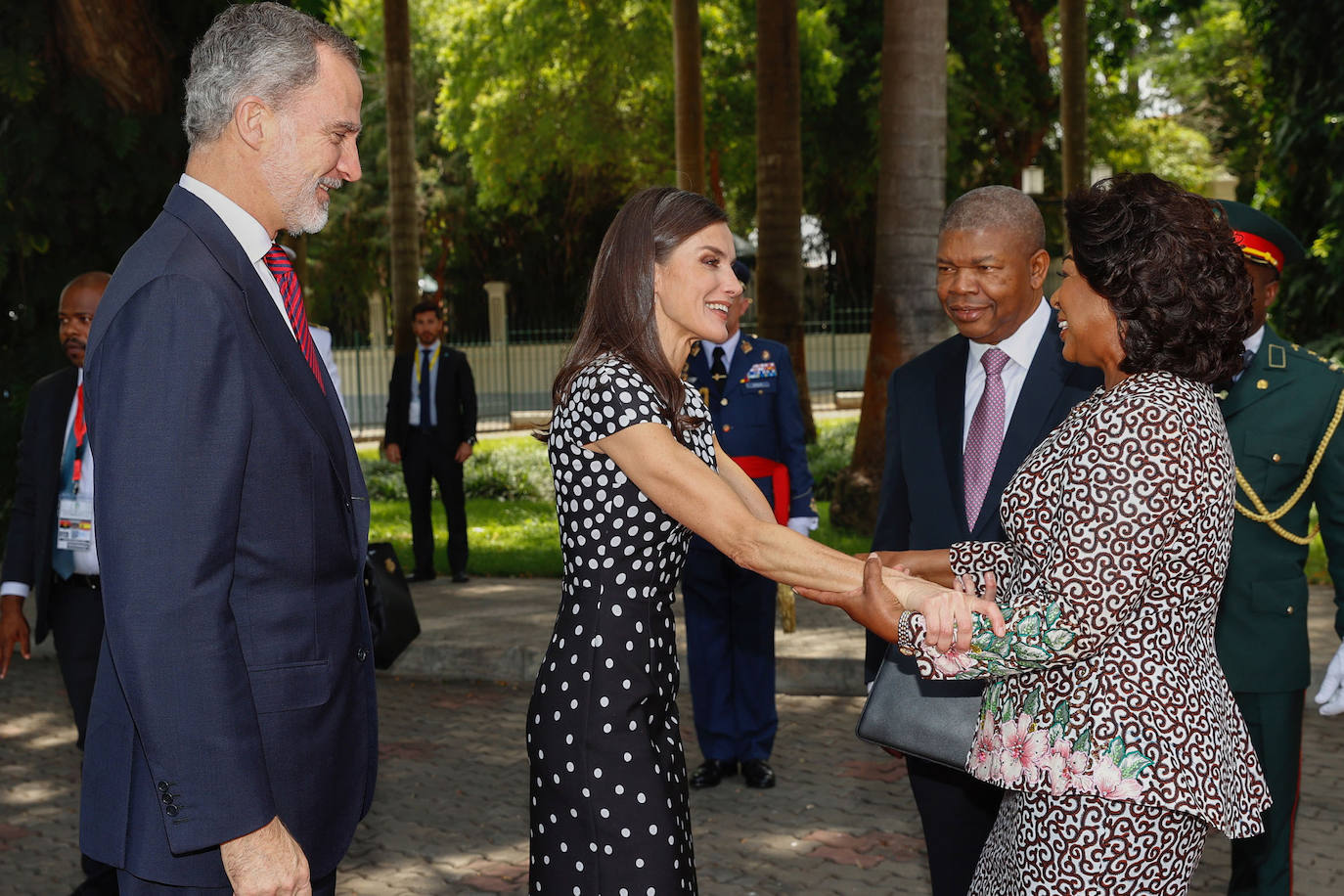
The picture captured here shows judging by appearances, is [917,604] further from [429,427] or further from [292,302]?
[429,427]

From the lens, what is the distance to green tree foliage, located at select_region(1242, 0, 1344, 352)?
14.1 m

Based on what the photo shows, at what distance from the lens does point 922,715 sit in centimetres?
343

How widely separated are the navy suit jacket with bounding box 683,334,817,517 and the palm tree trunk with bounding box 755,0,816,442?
7401mm

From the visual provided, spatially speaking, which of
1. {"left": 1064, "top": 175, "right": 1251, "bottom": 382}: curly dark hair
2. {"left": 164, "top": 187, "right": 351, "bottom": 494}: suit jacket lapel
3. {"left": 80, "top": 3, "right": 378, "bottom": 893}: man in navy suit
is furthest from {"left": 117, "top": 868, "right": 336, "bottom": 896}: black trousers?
{"left": 1064, "top": 175, "right": 1251, "bottom": 382}: curly dark hair

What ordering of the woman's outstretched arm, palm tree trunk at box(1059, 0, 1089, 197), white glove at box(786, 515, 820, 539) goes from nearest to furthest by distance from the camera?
1. the woman's outstretched arm
2. white glove at box(786, 515, 820, 539)
3. palm tree trunk at box(1059, 0, 1089, 197)

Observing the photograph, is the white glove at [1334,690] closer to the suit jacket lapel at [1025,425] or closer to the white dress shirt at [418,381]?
Result: the suit jacket lapel at [1025,425]

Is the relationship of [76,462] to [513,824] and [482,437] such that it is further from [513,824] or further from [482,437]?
[482,437]

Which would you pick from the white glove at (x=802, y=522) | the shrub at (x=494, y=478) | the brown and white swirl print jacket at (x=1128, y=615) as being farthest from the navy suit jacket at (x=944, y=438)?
the shrub at (x=494, y=478)

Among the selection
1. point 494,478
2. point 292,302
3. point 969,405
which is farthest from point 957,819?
point 494,478

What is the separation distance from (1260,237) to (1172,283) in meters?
1.47

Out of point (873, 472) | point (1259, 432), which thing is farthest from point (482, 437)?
point (1259, 432)

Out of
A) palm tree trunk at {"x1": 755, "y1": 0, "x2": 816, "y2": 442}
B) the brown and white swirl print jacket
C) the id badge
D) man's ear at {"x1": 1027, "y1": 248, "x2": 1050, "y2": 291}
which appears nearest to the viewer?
the brown and white swirl print jacket

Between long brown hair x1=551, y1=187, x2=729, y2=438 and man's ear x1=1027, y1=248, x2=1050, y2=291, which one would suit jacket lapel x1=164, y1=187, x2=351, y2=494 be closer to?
long brown hair x1=551, y1=187, x2=729, y2=438

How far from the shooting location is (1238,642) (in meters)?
3.91
